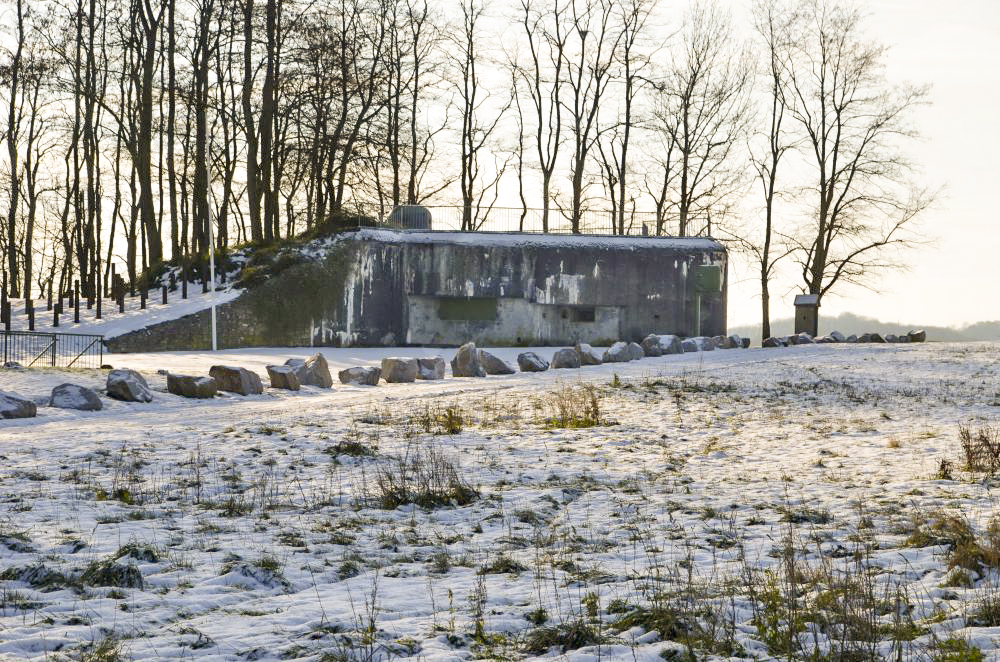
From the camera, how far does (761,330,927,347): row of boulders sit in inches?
1449

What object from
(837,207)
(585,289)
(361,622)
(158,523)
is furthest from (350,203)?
(361,622)

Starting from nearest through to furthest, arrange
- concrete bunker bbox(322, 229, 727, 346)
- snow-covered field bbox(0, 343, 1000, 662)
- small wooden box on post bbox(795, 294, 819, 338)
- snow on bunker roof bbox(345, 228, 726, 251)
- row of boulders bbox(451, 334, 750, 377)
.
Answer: snow-covered field bbox(0, 343, 1000, 662) < row of boulders bbox(451, 334, 750, 377) < concrete bunker bbox(322, 229, 727, 346) < snow on bunker roof bbox(345, 228, 726, 251) < small wooden box on post bbox(795, 294, 819, 338)

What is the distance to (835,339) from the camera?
39.6 m

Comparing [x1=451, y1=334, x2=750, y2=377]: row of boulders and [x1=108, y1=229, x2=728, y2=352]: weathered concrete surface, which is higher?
[x1=108, y1=229, x2=728, y2=352]: weathered concrete surface

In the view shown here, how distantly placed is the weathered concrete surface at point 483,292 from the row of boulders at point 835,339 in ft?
11.0

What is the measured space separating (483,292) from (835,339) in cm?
1399

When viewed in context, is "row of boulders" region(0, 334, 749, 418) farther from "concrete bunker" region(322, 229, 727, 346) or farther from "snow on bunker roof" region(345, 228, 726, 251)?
"snow on bunker roof" region(345, 228, 726, 251)

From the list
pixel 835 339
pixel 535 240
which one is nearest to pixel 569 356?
pixel 535 240

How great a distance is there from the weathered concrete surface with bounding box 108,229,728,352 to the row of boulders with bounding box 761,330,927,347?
3.36 m

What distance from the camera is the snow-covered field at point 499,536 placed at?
17.2 ft

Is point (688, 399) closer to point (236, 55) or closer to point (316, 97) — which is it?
point (316, 97)

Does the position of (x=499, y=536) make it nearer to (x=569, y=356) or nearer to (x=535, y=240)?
(x=569, y=356)

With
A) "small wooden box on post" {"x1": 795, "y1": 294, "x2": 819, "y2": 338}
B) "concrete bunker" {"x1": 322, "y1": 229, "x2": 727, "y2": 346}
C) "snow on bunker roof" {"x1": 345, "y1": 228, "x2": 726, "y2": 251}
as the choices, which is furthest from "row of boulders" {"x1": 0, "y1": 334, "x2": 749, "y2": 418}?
"small wooden box on post" {"x1": 795, "y1": 294, "x2": 819, "y2": 338}

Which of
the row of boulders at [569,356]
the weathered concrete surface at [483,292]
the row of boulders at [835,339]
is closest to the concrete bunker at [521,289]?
the weathered concrete surface at [483,292]
